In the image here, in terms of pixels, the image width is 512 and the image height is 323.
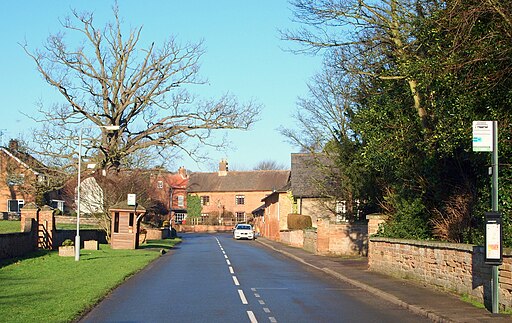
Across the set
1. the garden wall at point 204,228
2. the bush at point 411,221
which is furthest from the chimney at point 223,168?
the bush at point 411,221

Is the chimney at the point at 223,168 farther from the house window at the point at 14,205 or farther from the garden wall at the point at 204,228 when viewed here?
the house window at the point at 14,205

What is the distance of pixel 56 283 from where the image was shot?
19.2m

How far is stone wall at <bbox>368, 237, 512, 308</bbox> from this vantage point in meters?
14.1

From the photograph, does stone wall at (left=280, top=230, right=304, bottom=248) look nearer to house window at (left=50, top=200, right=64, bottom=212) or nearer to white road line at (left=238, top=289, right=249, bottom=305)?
white road line at (left=238, top=289, right=249, bottom=305)

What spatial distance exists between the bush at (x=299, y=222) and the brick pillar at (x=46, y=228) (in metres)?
22.0

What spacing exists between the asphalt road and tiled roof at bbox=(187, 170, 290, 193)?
271 feet

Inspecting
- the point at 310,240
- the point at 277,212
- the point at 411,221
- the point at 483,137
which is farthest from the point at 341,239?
the point at 277,212

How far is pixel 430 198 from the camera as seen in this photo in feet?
72.5

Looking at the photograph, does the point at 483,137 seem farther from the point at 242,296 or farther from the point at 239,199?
the point at 239,199

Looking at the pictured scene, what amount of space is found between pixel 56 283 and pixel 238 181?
91747mm

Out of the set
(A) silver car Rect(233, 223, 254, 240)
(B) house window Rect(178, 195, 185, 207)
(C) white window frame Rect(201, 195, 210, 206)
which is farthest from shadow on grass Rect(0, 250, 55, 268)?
(B) house window Rect(178, 195, 185, 207)

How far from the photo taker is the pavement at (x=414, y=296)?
508 inches

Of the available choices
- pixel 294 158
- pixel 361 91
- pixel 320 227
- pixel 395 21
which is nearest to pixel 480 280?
pixel 395 21

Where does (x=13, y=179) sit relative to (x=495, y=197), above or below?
above
